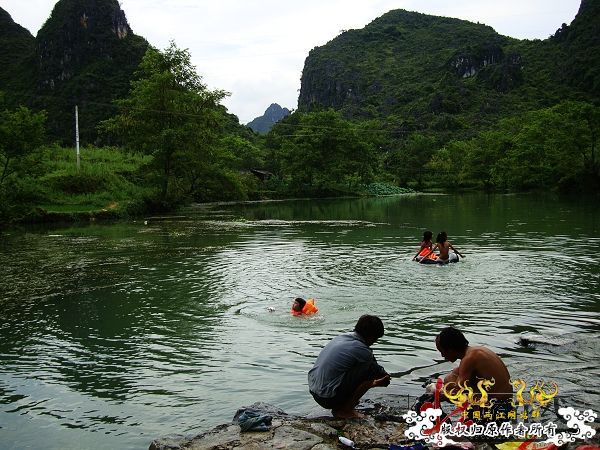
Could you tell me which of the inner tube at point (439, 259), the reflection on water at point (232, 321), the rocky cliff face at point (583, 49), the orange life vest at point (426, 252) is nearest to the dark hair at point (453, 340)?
the reflection on water at point (232, 321)

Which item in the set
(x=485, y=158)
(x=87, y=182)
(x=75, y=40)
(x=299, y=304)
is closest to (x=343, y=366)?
(x=299, y=304)

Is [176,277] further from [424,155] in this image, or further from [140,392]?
[424,155]

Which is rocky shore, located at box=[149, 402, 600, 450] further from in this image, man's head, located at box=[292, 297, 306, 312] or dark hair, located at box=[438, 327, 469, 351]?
man's head, located at box=[292, 297, 306, 312]

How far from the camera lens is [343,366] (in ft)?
24.9

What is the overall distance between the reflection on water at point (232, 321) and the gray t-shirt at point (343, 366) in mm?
1000

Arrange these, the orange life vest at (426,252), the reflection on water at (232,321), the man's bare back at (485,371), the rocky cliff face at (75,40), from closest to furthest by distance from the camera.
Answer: the man's bare back at (485,371) < the reflection on water at (232,321) < the orange life vest at (426,252) < the rocky cliff face at (75,40)

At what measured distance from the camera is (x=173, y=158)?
53.5 m

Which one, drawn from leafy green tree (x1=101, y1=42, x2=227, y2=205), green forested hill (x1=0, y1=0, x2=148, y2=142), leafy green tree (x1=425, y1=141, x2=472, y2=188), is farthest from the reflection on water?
green forested hill (x1=0, y1=0, x2=148, y2=142)

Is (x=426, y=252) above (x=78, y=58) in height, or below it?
below

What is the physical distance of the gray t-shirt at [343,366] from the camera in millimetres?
7555

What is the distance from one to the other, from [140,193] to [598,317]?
4582cm

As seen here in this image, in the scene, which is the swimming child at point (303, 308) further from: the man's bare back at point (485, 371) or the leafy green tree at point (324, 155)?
the leafy green tree at point (324, 155)

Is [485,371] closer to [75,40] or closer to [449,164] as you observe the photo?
[449,164]

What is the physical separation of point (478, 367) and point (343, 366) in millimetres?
1833
